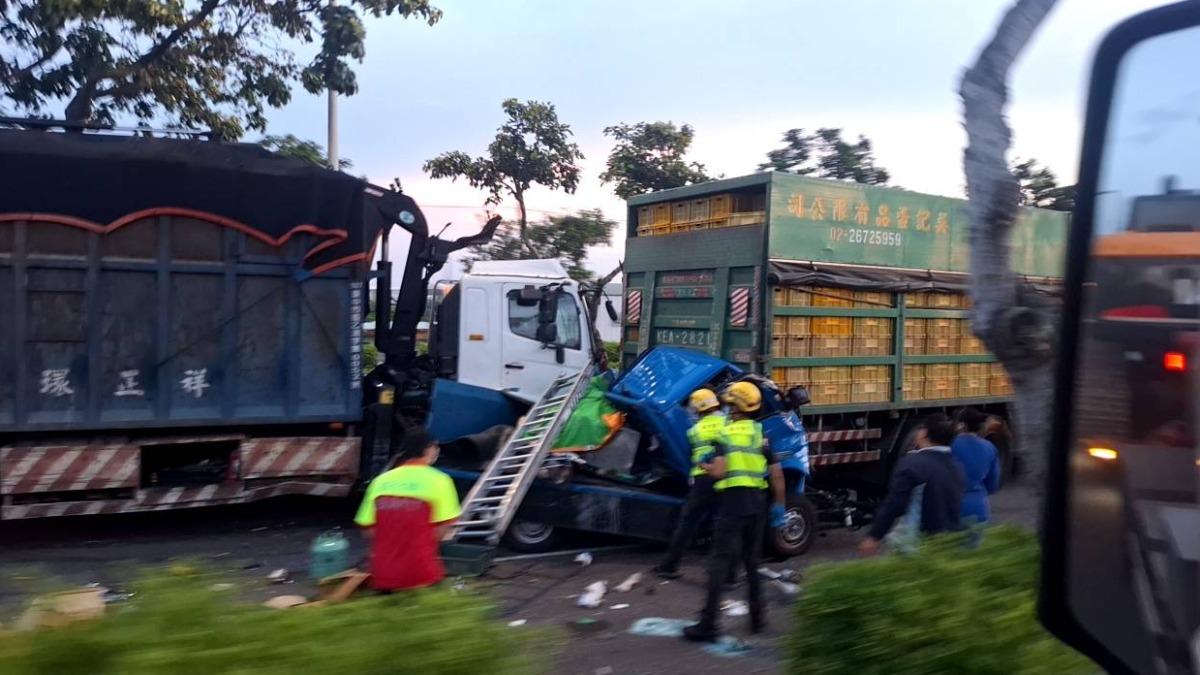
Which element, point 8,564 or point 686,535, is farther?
point 8,564

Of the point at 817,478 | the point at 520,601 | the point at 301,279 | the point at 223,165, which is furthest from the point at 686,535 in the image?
the point at 223,165

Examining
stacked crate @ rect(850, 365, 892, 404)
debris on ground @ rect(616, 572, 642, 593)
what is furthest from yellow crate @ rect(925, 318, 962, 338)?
debris on ground @ rect(616, 572, 642, 593)

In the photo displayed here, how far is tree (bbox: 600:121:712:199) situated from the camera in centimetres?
1891

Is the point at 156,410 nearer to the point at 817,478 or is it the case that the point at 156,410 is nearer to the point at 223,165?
the point at 223,165

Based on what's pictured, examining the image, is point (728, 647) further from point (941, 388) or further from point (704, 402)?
point (941, 388)

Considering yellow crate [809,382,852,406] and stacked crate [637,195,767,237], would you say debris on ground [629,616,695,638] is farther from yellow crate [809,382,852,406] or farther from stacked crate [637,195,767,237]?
stacked crate [637,195,767,237]

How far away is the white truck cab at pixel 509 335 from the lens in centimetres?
906

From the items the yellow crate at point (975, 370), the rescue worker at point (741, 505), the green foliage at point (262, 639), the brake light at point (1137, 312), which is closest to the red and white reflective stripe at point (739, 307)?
the rescue worker at point (741, 505)

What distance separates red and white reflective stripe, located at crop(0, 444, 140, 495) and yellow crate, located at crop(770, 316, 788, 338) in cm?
514

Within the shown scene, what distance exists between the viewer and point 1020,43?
4.51m

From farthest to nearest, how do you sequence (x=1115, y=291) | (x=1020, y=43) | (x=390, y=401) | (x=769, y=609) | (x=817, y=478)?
(x=817, y=478) → (x=390, y=401) → (x=769, y=609) → (x=1020, y=43) → (x=1115, y=291)

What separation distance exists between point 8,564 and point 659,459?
4951mm

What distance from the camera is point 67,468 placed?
786cm

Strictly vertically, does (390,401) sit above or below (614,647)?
above
